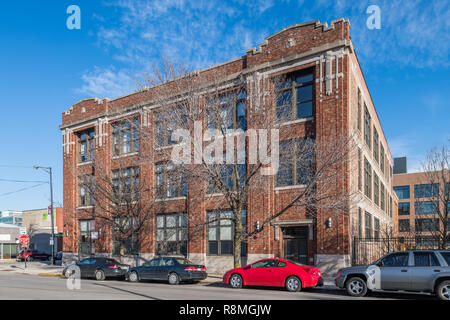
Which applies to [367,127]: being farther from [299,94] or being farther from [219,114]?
[219,114]

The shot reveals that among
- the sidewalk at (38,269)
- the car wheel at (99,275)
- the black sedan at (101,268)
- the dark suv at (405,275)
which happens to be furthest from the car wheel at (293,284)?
the sidewalk at (38,269)

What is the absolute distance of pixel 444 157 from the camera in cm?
2620

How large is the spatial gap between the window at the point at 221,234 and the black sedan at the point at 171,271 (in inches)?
213

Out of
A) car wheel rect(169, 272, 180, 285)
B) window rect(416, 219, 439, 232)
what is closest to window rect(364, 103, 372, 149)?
window rect(416, 219, 439, 232)

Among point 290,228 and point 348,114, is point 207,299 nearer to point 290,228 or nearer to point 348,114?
point 290,228

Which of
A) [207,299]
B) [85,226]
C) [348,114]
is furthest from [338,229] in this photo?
[85,226]

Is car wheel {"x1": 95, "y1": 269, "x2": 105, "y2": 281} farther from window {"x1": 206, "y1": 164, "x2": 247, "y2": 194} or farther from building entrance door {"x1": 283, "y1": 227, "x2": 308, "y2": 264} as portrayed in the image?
building entrance door {"x1": 283, "y1": 227, "x2": 308, "y2": 264}

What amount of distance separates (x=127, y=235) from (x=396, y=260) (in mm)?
18024

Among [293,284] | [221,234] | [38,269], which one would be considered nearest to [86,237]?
[38,269]

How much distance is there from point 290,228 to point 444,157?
11210 mm

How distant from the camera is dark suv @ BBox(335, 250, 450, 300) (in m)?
13.1

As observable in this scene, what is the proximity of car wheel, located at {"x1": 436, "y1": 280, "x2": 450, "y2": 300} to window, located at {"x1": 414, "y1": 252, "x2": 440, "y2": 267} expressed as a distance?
59 cm
